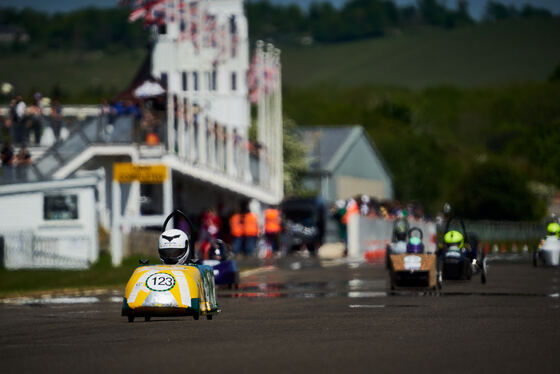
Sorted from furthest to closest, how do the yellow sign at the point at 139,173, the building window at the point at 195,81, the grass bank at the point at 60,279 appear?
1. the building window at the point at 195,81
2. the yellow sign at the point at 139,173
3. the grass bank at the point at 60,279

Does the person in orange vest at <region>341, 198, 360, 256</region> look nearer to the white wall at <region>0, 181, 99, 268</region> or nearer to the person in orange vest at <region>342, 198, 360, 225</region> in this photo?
the person in orange vest at <region>342, 198, 360, 225</region>

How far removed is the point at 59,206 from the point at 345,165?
7047 cm

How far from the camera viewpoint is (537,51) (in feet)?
626

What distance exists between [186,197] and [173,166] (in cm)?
799

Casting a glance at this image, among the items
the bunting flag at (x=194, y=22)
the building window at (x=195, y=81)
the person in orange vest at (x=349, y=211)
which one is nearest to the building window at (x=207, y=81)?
the building window at (x=195, y=81)

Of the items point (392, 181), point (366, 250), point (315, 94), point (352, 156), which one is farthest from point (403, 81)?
point (366, 250)

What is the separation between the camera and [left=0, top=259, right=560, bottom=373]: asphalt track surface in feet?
39.4

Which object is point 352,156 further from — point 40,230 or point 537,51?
point 537,51

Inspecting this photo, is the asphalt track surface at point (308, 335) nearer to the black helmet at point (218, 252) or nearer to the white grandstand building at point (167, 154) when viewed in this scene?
the black helmet at point (218, 252)

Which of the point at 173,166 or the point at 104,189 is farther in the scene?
the point at 104,189

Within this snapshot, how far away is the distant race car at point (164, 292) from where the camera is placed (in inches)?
665

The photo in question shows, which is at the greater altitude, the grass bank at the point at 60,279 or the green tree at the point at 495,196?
the green tree at the point at 495,196

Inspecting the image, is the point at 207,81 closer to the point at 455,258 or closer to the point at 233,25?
the point at 233,25

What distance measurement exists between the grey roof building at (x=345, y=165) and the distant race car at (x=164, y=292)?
254ft
